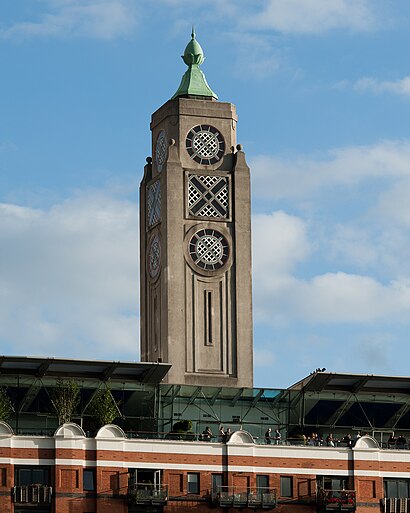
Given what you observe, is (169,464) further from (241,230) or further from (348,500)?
(241,230)

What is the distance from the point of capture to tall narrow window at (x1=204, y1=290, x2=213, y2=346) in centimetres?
17488

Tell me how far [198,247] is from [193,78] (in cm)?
1614

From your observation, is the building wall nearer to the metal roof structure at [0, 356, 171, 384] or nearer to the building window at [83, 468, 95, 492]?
the building window at [83, 468, 95, 492]

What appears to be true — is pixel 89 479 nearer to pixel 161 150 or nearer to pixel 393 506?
pixel 393 506

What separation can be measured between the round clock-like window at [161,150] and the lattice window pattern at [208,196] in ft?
11.7

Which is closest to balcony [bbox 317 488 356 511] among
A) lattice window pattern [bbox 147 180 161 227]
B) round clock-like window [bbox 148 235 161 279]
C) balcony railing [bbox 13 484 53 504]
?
balcony railing [bbox 13 484 53 504]

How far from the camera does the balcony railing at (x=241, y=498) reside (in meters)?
151

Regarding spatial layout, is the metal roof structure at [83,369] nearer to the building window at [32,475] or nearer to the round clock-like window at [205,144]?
the building window at [32,475]

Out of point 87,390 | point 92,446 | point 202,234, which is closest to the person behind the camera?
point 92,446

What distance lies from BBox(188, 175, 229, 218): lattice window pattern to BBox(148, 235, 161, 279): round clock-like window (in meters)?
4.35

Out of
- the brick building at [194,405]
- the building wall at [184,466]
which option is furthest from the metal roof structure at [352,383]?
the building wall at [184,466]

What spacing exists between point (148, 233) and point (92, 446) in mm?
35338

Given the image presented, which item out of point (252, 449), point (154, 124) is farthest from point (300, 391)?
point (154, 124)

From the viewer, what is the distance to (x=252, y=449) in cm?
15312
